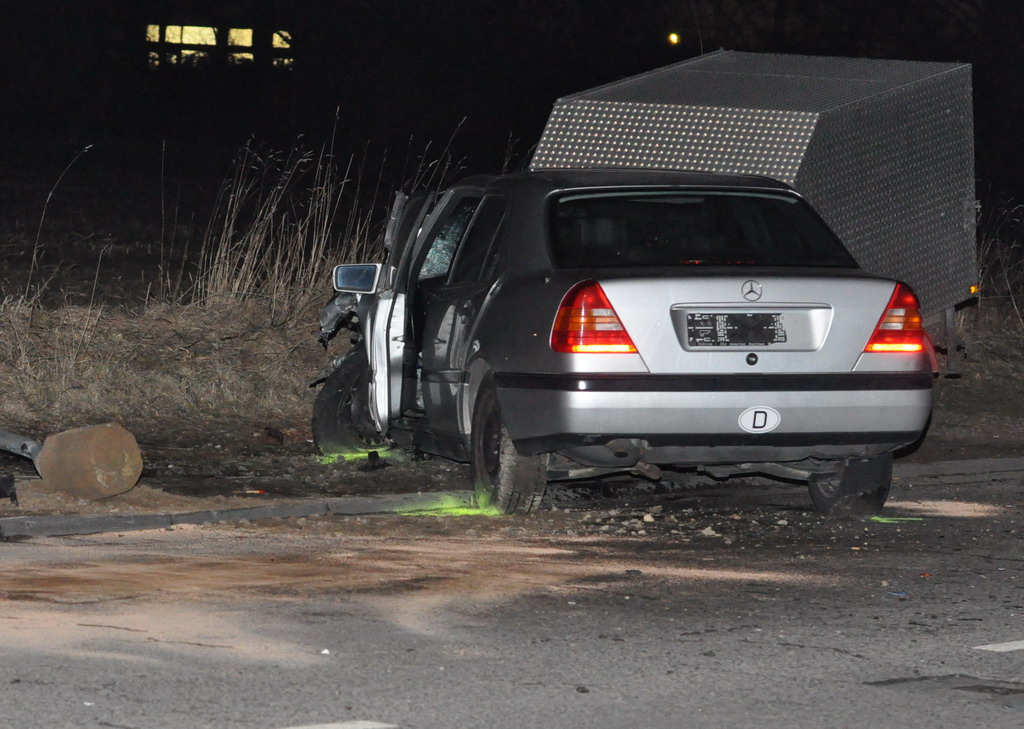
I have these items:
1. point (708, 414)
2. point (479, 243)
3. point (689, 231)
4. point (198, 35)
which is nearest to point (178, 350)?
point (479, 243)

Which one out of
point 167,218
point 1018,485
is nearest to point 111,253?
point 167,218

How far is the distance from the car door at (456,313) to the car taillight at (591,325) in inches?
37.2

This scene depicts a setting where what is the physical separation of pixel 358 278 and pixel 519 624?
4.34m

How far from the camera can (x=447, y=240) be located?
32.3 ft

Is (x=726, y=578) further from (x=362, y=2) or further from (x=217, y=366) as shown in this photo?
(x=362, y=2)

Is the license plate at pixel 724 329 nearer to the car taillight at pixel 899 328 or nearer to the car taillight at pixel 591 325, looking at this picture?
the car taillight at pixel 591 325

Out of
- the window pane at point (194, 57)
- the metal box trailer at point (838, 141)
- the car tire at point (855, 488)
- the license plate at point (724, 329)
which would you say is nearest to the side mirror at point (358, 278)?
the metal box trailer at point (838, 141)

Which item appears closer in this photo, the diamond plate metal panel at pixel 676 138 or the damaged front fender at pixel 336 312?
the damaged front fender at pixel 336 312

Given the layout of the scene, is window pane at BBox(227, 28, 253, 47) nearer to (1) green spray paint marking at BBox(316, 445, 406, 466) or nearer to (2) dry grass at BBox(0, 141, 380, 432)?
(2) dry grass at BBox(0, 141, 380, 432)

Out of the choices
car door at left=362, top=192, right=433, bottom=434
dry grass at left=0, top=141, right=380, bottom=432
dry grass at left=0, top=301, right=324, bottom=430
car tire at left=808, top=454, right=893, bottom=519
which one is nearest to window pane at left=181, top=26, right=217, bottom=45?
dry grass at left=0, top=141, right=380, bottom=432

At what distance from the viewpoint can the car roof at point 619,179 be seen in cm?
865

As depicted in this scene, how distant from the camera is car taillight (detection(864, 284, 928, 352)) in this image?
8.09 meters

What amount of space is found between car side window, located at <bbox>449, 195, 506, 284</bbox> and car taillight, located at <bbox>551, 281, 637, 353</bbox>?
1.17 meters

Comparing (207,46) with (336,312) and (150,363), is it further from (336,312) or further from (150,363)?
(336,312)
